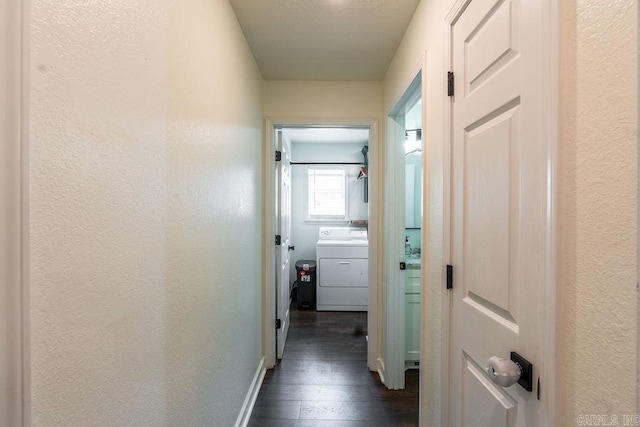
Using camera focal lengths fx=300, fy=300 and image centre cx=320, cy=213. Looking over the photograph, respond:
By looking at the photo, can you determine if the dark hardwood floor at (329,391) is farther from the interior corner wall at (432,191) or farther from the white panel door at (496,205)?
the white panel door at (496,205)

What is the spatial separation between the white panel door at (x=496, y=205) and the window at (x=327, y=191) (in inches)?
132

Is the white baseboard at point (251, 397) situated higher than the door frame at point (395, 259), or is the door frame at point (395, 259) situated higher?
the door frame at point (395, 259)

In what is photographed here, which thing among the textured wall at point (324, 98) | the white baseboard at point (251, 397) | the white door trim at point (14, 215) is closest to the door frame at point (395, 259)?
the textured wall at point (324, 98)

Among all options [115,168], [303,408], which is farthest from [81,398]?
[303,408]

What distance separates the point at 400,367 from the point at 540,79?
2077 mm

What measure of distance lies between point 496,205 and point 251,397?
1917 mm

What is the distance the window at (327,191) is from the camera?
14.8 feet

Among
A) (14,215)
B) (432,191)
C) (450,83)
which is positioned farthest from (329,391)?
(14,215)

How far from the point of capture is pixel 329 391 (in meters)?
2.16

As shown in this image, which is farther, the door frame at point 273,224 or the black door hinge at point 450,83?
the door frame at point 273,224

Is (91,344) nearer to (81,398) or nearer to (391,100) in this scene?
(81,398)

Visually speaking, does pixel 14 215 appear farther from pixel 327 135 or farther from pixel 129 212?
pixel 327 135

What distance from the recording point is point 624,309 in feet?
1.70

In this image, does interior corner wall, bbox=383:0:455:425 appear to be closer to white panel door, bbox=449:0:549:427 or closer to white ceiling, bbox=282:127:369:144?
white panel door, bbox=449:0:549:427
